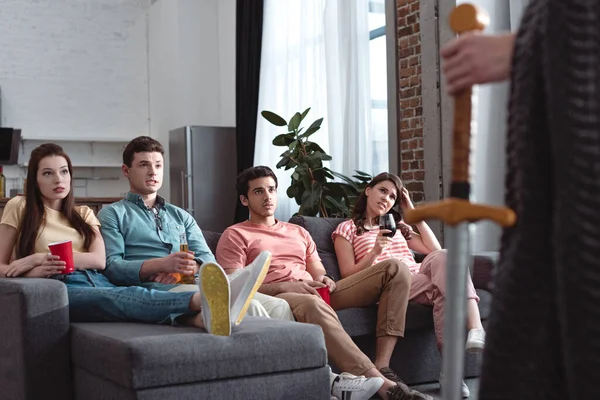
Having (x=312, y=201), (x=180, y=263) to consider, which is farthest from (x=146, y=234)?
(x=312, y=201)

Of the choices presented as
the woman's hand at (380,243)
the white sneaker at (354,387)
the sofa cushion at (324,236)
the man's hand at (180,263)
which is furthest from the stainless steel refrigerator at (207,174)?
the white sneaker at (354,387)

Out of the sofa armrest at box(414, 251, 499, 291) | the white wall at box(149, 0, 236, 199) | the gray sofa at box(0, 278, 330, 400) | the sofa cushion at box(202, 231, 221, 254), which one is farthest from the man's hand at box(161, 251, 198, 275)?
the white wall at box(149, 0, 236, 199)

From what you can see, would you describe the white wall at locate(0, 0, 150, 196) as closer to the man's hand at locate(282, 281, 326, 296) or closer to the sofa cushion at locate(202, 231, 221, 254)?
the sofa cushion at locate(202, 231, 221, 254)

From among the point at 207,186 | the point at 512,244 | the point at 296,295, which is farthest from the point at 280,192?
the point at 512,244

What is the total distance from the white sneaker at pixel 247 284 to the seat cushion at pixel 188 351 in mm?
63

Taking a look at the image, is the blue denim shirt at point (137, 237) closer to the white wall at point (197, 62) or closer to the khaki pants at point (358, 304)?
the khaki pants at point (358, 304)

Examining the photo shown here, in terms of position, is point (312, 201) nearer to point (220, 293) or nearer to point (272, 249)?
point (272, 249)

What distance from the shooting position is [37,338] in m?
3.05

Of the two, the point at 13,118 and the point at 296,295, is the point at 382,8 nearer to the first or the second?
the point at 296,295

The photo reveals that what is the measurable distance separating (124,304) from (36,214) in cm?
64

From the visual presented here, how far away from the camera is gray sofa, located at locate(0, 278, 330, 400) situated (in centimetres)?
271

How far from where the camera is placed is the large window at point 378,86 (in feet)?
20.2

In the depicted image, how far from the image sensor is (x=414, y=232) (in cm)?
448

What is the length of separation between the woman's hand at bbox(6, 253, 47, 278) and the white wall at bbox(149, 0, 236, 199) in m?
5.44
